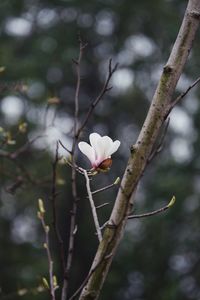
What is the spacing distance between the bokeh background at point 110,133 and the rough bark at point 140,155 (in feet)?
17.4

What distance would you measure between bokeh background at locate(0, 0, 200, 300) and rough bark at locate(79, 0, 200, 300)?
17.4ft

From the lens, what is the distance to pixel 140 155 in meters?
1.19

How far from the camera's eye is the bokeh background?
770 centimetres

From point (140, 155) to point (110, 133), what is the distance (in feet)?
29.0

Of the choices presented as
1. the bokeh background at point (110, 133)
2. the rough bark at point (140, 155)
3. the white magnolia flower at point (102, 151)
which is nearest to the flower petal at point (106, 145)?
the white magnolia flower at point (102, 151)

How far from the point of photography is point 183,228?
8.04 m

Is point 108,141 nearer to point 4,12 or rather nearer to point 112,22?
point 4,12

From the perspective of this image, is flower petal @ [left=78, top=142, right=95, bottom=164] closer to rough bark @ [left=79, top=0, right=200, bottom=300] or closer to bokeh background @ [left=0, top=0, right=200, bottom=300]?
rough bark @ [left=79, top=0, right=200, bottom=300]

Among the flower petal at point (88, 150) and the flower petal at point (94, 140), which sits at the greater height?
the flower petal at point (94, 140)

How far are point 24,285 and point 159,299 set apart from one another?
62.4 inches

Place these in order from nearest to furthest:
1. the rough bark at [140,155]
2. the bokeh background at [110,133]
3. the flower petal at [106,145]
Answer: the rough bark at [140,155] → the flower petal at [106,145] → the bokeh background at [110,133]

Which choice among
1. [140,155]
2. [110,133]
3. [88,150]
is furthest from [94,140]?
[110,133]

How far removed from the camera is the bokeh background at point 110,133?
770 cm

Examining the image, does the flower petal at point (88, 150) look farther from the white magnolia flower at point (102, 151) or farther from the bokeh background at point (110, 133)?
the bokeh background at point (110, 133)
